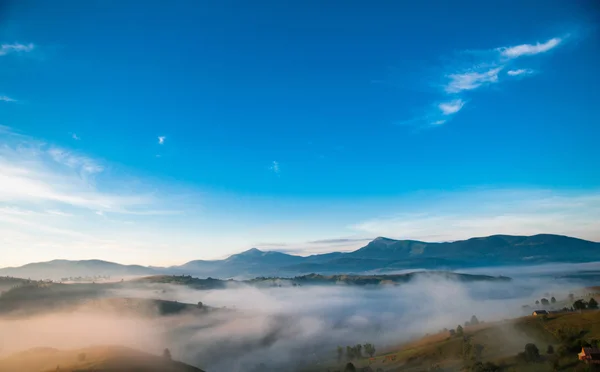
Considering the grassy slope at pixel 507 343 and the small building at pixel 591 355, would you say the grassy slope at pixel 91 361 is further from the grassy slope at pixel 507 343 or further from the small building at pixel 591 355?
the small building at pixel 591 355

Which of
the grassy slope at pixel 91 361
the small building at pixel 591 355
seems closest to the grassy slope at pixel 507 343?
the small building at pixel 591 355

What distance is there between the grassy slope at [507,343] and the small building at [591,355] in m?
7.95

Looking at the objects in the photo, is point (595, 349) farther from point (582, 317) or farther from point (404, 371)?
point (404, 371)

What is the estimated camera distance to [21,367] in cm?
12394

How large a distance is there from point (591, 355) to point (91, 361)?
153 metres

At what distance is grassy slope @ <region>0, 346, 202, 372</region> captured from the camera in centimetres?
11228

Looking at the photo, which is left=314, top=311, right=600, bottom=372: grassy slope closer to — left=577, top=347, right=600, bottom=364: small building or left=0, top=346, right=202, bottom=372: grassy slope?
left=577, top=347, right=600, bottom=364: small building

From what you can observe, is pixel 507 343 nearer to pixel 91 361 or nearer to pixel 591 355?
pixel 591 355

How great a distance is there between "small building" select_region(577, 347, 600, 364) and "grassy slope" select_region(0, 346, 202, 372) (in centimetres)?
12656

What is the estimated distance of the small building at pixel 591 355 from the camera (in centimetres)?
10550

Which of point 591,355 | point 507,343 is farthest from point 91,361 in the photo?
point 507,343

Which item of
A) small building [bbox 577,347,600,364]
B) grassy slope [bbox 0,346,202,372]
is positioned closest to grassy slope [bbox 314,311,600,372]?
small building [bbox 577,347,600,364]

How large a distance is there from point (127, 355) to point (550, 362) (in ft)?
473

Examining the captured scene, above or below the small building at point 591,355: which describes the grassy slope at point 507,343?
below
